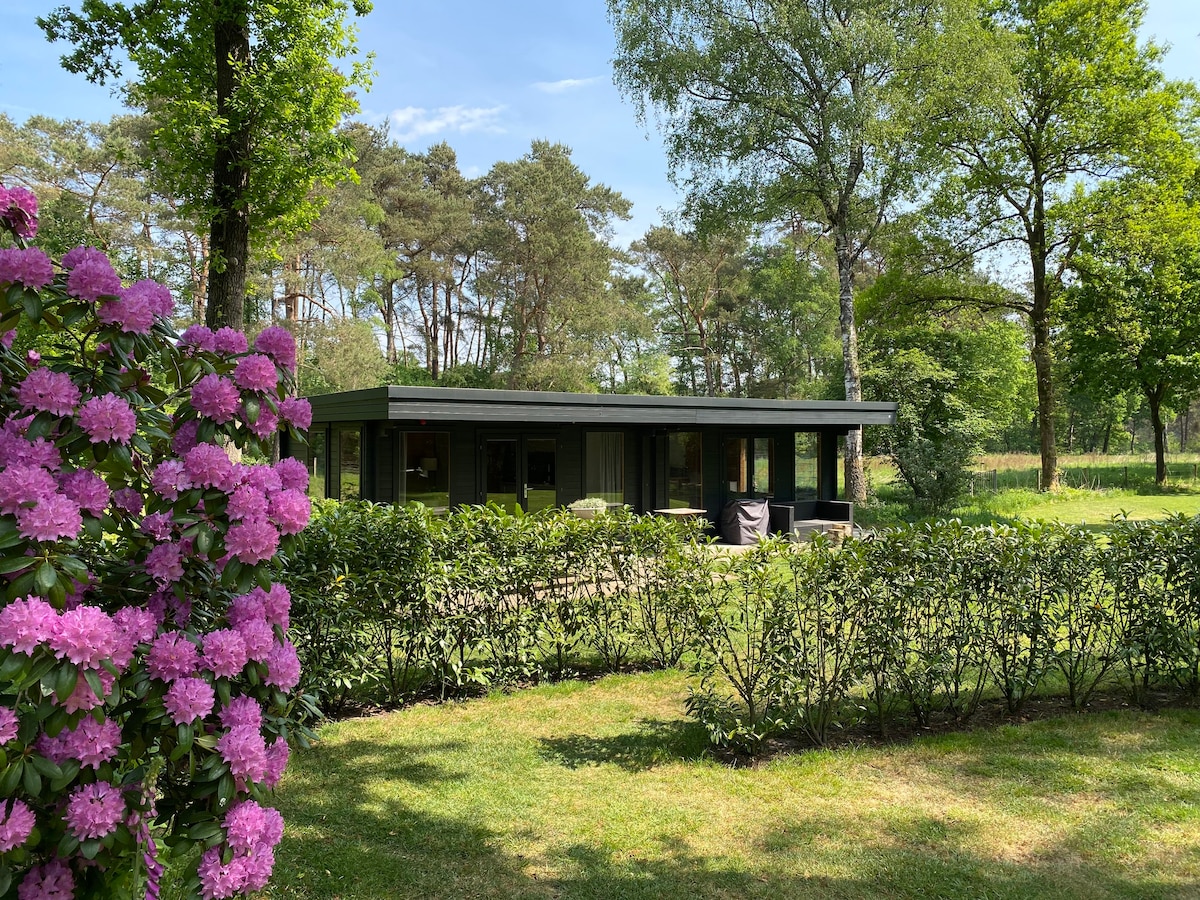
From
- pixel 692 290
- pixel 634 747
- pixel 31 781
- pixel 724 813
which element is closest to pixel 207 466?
pixel 31 781

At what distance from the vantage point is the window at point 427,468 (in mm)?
11000

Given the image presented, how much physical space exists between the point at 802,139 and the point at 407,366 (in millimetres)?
18419

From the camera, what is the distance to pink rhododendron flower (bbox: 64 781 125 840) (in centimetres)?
141

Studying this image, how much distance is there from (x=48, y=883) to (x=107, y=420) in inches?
35.8

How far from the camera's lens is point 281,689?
5.74 ft

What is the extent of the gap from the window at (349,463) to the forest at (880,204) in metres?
3.74

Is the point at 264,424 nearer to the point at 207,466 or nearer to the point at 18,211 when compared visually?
the point at 207,466

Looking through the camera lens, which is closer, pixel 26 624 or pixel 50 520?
pixel 26 624

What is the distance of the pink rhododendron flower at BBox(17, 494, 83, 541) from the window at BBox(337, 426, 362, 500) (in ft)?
34.7

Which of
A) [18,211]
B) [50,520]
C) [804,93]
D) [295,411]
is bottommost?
[50,520]

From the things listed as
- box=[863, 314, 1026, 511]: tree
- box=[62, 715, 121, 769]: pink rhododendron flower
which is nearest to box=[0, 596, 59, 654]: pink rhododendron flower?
box=[62, 715, 121, 769]: pink rhododendron flower

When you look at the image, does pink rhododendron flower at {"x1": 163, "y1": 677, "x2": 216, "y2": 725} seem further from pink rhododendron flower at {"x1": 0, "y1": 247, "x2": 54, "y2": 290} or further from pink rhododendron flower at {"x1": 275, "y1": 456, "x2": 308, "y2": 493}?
pink rhododendron flower at {"x1": 0, "y1": 247, "x2": 54, "y2": 290}

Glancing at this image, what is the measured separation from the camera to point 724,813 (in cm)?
341

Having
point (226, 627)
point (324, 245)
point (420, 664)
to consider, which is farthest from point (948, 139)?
point (226, 627)
